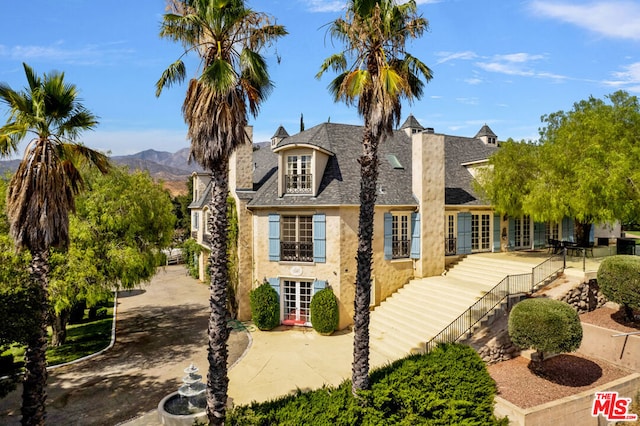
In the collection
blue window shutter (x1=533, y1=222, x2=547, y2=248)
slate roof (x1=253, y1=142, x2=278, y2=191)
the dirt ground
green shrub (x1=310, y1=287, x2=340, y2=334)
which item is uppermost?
slate roof (x1=253, y1=142, x2=278, y2=191)

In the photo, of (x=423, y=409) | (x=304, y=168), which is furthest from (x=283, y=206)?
(x=423, y=409)

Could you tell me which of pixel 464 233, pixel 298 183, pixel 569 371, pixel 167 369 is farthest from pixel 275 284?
pixel 569 371

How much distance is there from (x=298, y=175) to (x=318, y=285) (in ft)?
19.8

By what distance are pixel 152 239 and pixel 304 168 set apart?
28.9ft

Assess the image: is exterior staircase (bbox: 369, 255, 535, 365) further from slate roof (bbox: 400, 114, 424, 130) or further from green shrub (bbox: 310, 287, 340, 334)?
slate roof (bbox: 400, 114, 424, 130)

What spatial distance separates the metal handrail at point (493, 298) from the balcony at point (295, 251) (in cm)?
751

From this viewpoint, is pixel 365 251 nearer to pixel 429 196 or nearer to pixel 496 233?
pixel 429 196

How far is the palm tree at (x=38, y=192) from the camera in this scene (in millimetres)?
8961

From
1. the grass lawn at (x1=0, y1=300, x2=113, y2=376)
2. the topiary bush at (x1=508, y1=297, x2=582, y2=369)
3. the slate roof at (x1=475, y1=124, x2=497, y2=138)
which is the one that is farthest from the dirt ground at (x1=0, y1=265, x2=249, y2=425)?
the slate roof at (x1=475, y1=124, x2=497, y2=138)

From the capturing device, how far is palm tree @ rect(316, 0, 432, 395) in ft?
32.6

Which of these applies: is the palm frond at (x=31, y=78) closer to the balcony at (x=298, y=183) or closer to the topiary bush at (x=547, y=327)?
the balcony at (x=298, y=183)

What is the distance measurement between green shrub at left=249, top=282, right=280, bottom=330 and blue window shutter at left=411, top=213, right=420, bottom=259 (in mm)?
8183

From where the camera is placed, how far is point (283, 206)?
754 inches
